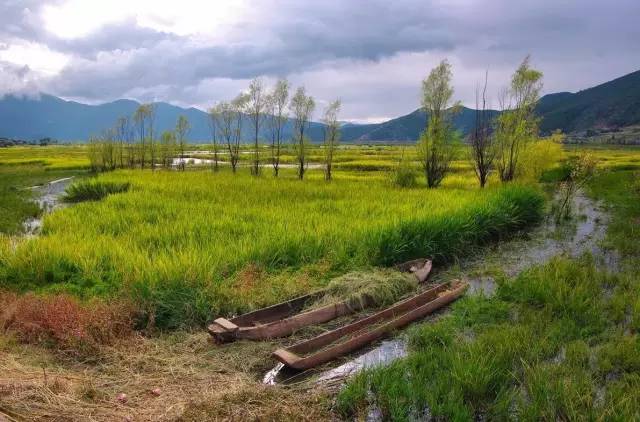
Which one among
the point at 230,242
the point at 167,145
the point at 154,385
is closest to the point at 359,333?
the point at 154,385

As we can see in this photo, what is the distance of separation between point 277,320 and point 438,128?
17.7 m

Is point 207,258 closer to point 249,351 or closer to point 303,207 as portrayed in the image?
point 249,351

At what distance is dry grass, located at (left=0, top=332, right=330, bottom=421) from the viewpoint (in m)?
3.92

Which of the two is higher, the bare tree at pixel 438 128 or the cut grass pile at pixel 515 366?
the bare tree at pixel 438 128

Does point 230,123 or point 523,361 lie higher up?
point 230,123

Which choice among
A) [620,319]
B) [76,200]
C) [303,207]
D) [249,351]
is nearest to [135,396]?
[249,351]

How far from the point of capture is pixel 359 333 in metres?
5.92

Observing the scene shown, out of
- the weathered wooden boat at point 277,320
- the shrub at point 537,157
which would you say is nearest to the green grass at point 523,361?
the weathered wooden boat at point 277,320

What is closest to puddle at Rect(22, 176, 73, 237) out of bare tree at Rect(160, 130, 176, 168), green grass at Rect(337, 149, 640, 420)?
bare tree at Rect(160, 130, 176, 168)

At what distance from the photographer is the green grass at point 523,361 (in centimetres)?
411

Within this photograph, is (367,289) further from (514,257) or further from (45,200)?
(45,200)

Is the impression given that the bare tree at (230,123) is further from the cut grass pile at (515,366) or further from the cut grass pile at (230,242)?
the cut grass pile at (515,366)

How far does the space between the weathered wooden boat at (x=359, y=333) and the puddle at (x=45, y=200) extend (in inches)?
388

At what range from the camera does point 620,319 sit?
6316 millimetres
